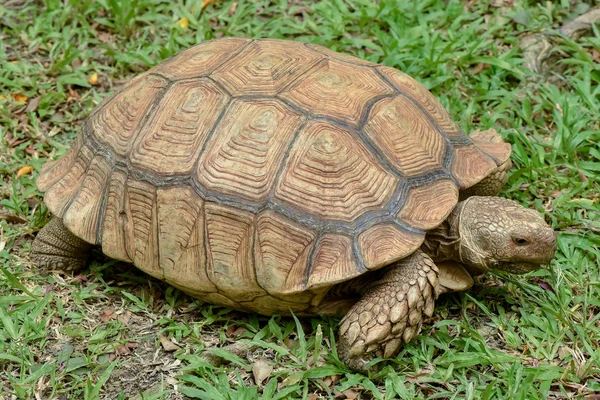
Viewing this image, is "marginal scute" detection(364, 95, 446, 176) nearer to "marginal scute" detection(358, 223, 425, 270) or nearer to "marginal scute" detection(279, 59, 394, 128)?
"marginal scute" detection(279, 59, 394, 128)

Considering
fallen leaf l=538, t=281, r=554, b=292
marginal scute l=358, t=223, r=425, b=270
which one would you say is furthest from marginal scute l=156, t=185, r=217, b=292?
fallen leaf l=538, t=281, r=554, b=292

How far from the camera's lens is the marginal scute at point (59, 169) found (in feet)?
14.7

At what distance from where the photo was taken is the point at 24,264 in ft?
14.8

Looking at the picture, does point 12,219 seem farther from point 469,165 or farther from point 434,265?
point 469,165

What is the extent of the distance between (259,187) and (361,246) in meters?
0.61

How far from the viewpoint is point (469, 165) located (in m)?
4.19

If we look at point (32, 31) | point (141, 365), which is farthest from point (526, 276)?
point (32, 31)

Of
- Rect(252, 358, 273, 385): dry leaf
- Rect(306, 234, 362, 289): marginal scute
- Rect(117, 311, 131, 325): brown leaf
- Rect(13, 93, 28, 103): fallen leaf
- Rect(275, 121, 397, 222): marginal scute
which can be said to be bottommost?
Rect(252, 358, 273, 385): dry leaf

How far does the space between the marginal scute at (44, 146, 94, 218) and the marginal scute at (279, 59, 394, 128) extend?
4.13 feet

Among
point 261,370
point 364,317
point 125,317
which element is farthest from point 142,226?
point 364,317

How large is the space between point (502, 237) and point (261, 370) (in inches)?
56.5

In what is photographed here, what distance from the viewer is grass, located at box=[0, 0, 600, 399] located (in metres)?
3.78

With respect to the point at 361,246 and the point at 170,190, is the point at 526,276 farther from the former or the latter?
the point at 170,190

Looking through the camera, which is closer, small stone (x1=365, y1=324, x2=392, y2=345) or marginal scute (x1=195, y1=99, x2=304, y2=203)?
small stone (x1=365, y1=324, x2=392, y2=345)
